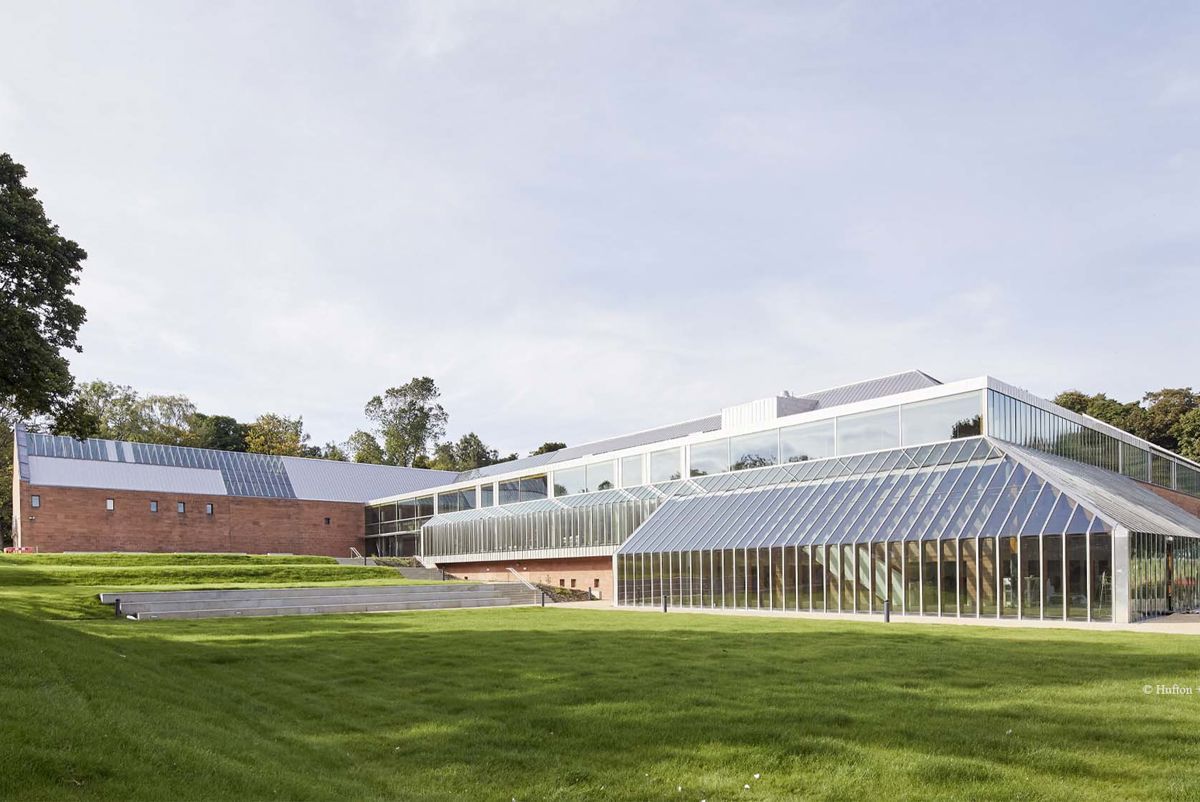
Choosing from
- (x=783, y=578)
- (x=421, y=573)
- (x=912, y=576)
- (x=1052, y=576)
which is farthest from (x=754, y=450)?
(x=421, y=573)

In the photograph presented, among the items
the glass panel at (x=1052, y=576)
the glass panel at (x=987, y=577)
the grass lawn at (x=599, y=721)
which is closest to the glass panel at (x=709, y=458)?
the glass panel at (x=987, y=577)

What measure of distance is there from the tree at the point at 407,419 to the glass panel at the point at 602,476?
179 feet

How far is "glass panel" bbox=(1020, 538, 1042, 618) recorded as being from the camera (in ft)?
82.2

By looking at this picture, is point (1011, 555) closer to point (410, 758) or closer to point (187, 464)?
point (410, 758)

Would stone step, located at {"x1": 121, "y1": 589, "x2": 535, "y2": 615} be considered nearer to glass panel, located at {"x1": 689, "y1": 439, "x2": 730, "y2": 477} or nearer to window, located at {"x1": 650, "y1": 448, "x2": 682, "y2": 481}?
window, located at {"x1": 650, "y1": 448, "x2": 682, "y2": 481}

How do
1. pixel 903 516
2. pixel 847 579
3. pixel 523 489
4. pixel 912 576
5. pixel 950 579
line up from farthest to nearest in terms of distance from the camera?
1. pixel 523 489
2. pixel 847 579
3. pixel 903 516
4. pixel 912 576
5. pixel 950 579

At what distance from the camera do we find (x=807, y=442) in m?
38.3

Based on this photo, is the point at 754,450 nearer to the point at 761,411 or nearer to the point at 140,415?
the point at 761,411

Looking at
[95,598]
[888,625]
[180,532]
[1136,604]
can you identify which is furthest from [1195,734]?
[180,532]

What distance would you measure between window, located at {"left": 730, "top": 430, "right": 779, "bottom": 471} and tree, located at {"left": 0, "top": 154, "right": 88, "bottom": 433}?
28165 millimetres

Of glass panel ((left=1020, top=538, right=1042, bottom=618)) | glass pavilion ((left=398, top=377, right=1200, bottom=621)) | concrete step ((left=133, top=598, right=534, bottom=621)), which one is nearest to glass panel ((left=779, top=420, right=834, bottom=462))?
glass pavilion ((left=398, top=377, right=1200, bottom=621))

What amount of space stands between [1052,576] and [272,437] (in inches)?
3186

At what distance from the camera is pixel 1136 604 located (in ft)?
79.4

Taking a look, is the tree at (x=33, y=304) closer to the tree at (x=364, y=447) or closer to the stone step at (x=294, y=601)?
the stone step at (x=294, y=601)
